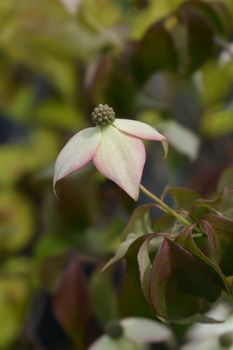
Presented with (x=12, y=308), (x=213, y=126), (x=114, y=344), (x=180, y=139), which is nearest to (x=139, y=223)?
(x=114, y=344)

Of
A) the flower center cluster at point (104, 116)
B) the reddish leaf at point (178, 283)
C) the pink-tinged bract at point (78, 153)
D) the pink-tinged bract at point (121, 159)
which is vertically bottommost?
the reddish leaf at point (178, 283)

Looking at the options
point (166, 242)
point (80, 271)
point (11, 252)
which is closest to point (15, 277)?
point (11, 252)

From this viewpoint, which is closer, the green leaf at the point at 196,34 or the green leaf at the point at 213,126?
the green leaf at the point at 196,34

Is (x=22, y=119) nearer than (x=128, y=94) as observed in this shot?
No

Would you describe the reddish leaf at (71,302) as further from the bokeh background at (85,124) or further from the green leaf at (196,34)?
the green leaf at (196,34)

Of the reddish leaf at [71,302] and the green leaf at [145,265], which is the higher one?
the green leaf at [145,265]

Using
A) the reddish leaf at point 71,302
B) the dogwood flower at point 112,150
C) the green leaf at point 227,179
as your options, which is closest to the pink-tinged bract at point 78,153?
the dogwood flower at point 112,150

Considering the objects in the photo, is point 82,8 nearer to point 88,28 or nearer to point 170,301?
point 88,28
